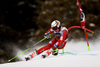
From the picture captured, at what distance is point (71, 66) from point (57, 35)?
165 cm

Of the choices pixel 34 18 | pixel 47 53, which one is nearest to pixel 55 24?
pixel 47 53

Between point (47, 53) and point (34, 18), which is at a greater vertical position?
point (34, 18)

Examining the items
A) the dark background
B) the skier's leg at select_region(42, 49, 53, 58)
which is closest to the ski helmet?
the skier's leg at select_region(42, 49, 53, 58)

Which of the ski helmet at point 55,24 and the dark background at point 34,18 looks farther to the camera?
the dark background at point 34,18

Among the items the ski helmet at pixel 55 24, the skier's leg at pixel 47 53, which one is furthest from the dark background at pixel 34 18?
the ski helmet at pixel 55 24

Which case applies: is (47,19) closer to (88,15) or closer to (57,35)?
(88,15)

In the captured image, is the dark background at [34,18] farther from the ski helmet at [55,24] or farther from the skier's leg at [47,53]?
the ski helmet at [55,24]

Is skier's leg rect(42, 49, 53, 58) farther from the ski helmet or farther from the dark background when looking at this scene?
the dark background

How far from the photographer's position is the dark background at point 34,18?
1048 cm

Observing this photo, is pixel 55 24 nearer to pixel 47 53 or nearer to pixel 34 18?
pixel 47 53

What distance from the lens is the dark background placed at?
10.5m

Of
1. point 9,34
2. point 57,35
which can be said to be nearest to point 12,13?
point 9,34

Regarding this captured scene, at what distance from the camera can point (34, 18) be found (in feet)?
49.0

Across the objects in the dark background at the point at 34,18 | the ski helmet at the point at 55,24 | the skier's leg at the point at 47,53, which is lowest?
the skier's leg at the point at 47,53
